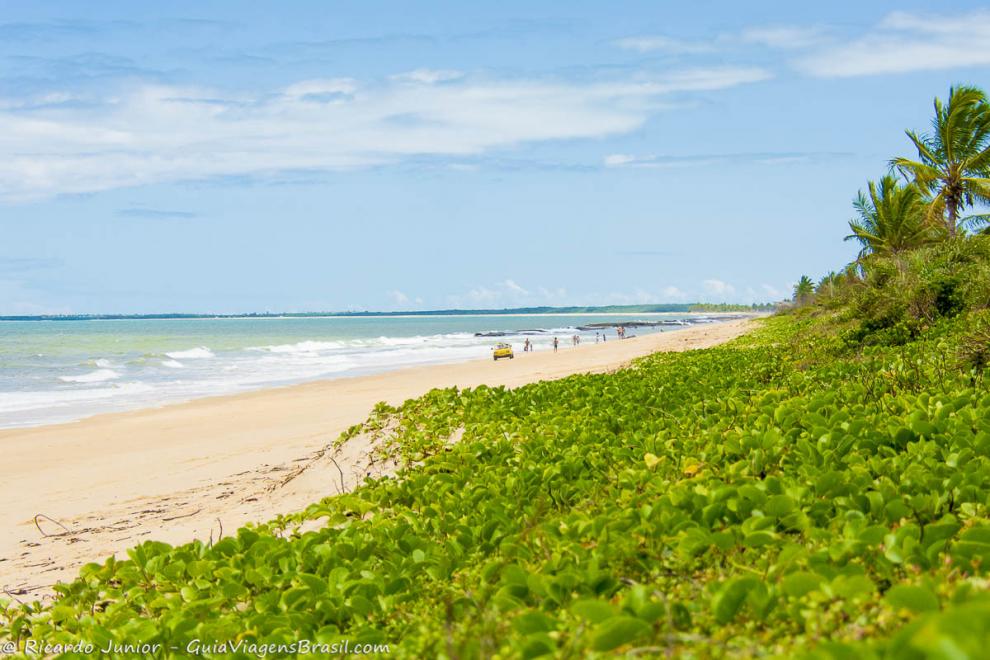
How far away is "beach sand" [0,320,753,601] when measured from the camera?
24.9 feet

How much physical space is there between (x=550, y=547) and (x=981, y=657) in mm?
2354

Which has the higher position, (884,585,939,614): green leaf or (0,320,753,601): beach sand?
(884,585,939,614): green leaf

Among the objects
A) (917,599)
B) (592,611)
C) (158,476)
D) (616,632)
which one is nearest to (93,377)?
(158,476)

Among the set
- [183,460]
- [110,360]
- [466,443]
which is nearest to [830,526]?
[466,443]

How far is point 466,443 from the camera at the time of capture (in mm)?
7297

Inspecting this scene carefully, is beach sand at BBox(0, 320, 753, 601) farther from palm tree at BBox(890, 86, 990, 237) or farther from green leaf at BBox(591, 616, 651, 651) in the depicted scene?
palm tree at BBox(890, 86, 990, 237)

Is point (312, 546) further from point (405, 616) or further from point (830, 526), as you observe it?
point (830, 526)

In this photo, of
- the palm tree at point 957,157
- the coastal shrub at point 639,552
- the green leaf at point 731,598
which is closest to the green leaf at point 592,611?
the coastal shrub at point 639,552

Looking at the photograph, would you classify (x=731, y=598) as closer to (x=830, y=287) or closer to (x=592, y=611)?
(x=592, y=611)

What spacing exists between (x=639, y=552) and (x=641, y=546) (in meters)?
0.13

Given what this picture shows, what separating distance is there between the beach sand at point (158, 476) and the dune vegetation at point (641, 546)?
5.00 ft

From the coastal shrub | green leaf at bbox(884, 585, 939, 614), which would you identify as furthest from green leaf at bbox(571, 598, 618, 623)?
green leaf at bbox(884, 585, 939, 614)

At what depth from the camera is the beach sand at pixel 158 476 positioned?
759cm

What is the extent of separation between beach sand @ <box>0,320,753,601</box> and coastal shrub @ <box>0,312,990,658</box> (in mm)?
1951
